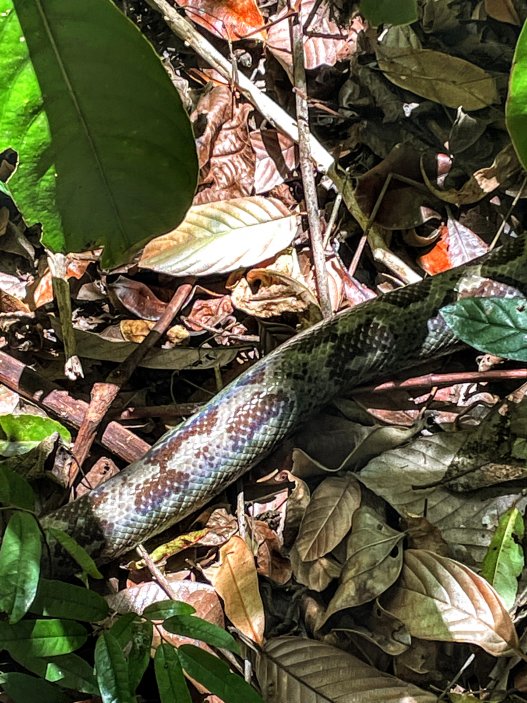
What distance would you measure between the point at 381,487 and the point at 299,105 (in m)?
1.48

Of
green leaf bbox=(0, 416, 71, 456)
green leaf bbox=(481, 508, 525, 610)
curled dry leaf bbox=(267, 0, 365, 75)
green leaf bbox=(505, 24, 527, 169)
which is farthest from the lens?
curled dry leaf bbox=(267, 0, 365, 75)

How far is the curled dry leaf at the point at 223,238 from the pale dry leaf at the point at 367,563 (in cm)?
105

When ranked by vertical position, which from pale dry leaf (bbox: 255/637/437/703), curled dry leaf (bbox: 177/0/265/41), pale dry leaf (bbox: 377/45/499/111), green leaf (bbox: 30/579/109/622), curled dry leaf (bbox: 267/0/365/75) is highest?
curled dry leaf (bbox: 177/0/265/41)

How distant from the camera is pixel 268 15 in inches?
124

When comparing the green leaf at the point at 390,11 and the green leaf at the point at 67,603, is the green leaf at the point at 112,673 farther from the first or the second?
the green leaf at the point at 390,11

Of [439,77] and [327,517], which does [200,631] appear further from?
[439,77]

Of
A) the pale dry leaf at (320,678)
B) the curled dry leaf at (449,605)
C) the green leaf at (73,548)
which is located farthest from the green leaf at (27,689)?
the curled dry leaf at (449,605)

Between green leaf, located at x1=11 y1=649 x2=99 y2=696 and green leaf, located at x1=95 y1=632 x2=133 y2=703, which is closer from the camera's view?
green leaf, located at x1=95 y1=632 x2=133 y2=703

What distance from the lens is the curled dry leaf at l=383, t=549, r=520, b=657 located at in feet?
6.58

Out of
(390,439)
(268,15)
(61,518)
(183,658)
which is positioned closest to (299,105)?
(268,15)

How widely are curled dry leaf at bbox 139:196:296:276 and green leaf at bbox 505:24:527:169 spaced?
4.23 ft

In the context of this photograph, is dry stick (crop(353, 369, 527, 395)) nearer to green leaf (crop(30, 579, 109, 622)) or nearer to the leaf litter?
the leaf litter

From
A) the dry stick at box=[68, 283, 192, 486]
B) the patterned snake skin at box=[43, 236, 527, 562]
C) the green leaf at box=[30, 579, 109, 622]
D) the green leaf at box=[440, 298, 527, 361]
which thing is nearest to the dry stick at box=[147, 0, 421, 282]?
the patterned snake skin at box=[43, 236, 527, 562]

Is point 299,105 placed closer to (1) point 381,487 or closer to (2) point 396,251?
(2) point 396,251
